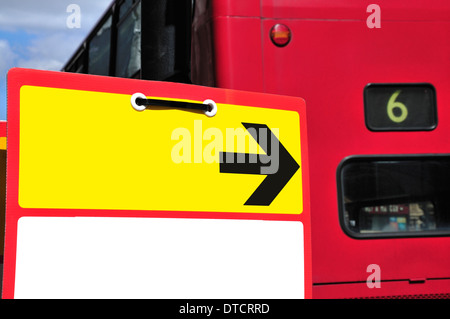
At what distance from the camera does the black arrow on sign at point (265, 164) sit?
2.31m

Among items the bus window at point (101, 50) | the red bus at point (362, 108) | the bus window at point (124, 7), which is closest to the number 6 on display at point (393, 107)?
the red bus at point (362, 108)

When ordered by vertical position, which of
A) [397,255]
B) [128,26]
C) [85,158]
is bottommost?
[397,255]

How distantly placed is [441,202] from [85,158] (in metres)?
1.80

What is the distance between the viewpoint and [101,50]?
16.5 ft

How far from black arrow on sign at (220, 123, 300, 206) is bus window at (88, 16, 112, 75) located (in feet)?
8.45

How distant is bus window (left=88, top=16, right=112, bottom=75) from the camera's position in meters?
4.77

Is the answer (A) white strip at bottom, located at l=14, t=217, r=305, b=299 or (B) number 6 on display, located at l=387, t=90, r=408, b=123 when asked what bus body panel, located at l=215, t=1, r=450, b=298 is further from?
(A) white strip at bottom, located at l=14, t=217, r=305, b=299

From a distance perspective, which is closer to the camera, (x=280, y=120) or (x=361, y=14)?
(x=280, y=120)

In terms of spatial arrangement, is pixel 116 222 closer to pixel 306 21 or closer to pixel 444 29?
pixel 306 21

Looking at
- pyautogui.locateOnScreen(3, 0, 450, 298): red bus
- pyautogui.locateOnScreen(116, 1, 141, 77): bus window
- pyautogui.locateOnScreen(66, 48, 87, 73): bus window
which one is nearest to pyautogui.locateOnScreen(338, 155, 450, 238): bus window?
pyautogui.locateOnScreen(3, 0, 450, 298): red bus

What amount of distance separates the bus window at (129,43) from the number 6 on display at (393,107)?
1621 mm

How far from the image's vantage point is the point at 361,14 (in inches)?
118

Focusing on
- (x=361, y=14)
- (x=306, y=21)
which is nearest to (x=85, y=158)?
(x=306, y=21)
